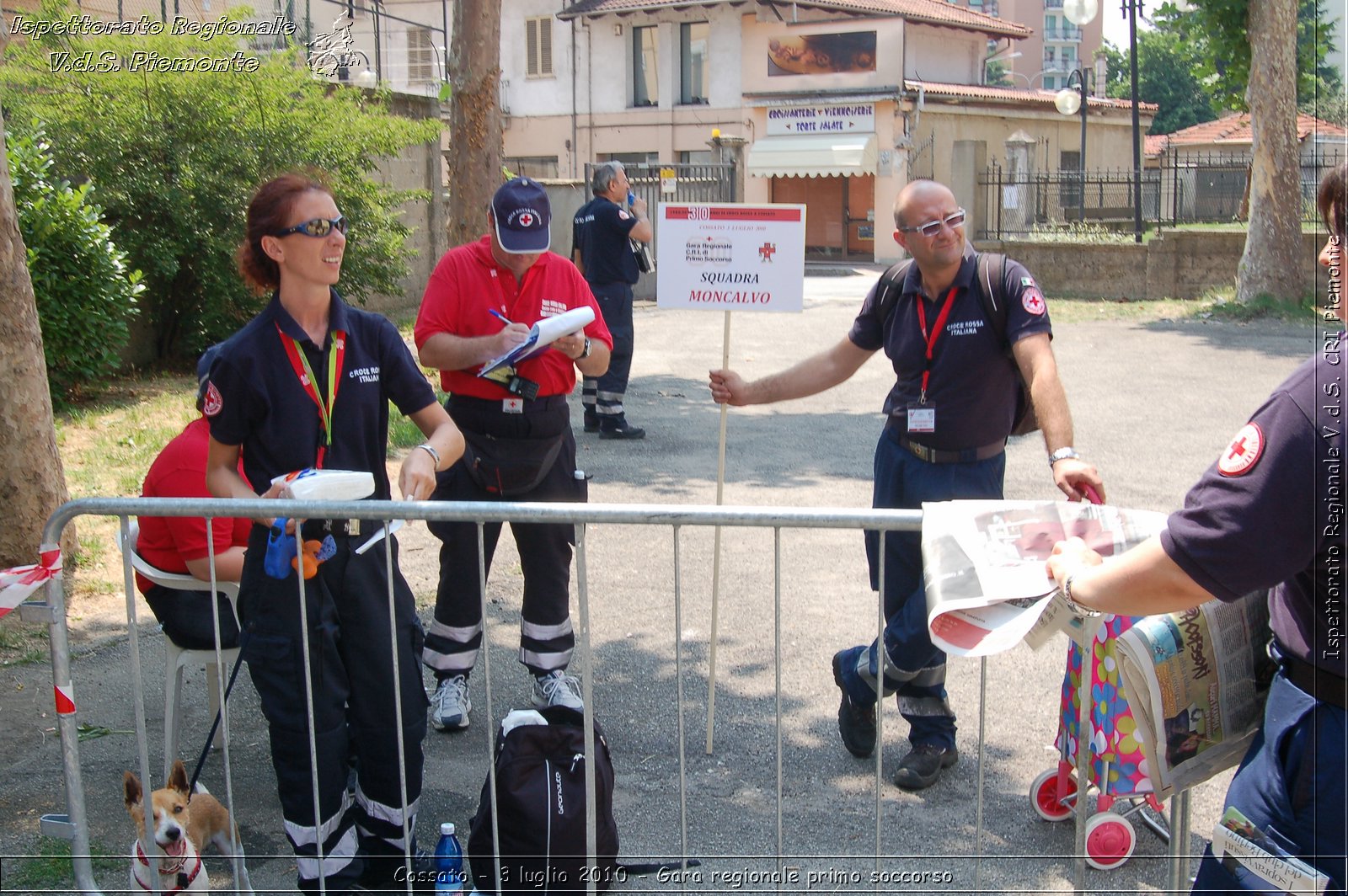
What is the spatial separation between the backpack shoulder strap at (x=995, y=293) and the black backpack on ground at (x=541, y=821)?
6.30 feet

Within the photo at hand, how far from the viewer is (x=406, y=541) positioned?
6949mm

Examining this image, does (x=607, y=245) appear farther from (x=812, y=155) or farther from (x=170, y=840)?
(x=812, y=155)

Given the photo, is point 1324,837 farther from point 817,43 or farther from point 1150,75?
point 1150,75

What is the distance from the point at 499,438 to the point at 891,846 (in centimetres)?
194

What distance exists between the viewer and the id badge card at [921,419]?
4.04 meters

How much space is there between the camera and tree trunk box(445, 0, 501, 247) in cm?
1006

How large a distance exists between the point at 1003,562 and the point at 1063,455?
3.66 ft

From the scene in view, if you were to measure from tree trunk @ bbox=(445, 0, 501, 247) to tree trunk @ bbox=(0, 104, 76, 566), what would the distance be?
4813mm

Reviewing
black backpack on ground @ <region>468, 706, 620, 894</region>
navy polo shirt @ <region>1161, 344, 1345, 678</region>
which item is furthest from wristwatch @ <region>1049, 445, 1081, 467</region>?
black backpack on ground @ <region>468, 706, 620, 894</region>

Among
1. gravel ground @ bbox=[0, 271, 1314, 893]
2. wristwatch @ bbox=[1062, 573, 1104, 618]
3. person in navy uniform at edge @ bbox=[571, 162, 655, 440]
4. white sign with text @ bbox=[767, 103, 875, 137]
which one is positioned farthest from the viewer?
white sign with text @ bbox=[767, 103, 875, 137]

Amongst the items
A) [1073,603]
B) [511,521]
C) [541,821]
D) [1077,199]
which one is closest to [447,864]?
[541,821]

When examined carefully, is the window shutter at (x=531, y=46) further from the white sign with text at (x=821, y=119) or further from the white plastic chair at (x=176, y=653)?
the white plastic chair at (x=176, y=653)

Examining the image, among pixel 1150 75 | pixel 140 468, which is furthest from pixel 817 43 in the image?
pixel 1150 75

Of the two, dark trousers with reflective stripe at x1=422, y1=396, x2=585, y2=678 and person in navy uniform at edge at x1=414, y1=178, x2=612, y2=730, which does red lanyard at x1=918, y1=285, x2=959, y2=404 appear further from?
dark trousers with reflective stripe at x1=422, y1=396, x2=585, y2=678
